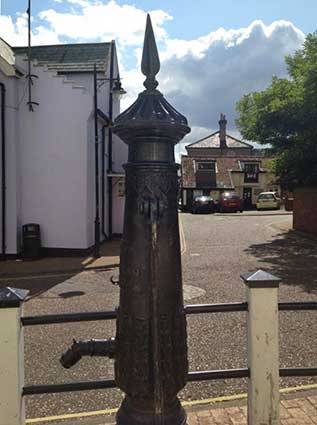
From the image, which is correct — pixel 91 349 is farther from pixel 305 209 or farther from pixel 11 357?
pixel 305 209

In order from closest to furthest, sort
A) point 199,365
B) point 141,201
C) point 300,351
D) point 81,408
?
point 141,201, point 81,408, point 199,365, point 300,351

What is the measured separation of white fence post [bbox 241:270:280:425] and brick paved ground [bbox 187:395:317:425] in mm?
539

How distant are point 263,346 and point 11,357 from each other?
5.83 ft

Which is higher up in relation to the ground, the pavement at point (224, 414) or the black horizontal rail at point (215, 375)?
the black horizontal rail at point (215, 375)

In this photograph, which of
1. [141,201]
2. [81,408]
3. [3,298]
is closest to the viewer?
[141,201]

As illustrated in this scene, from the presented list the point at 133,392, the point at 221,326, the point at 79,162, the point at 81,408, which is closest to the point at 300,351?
the point at 221,326

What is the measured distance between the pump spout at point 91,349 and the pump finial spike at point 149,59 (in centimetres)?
153

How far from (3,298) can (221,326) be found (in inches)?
171

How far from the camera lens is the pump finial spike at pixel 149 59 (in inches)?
87.0

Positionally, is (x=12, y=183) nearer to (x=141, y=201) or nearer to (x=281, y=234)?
(x=141, y=201)

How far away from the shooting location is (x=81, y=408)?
154 inches

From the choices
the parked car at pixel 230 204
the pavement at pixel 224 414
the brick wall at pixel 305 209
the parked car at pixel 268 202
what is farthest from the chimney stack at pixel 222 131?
the pavement at pixel 224 414

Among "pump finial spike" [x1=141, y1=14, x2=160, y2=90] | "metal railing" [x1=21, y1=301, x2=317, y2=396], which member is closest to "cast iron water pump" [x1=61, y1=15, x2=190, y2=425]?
"pump finial spike" [x1=141, y1=14, x2=160, y2=90]

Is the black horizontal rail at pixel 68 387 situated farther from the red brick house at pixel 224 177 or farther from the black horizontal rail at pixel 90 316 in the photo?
the red brick house at pixel 224 177
